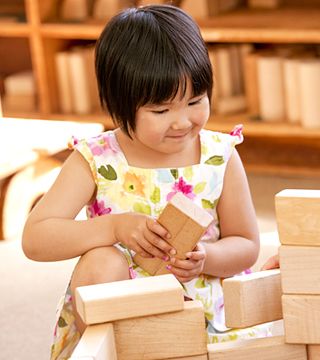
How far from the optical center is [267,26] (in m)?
2.57

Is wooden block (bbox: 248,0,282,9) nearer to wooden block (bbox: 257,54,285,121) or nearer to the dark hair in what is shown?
wooden block (bbox: 257,54,285,121)


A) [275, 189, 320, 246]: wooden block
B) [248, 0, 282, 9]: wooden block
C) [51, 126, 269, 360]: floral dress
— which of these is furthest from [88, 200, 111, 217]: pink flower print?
[248, 0, 282, 9]: wooden block

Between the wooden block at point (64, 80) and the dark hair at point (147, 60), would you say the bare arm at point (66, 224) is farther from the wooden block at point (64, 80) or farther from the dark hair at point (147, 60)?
the wooden block at point (64, 80)

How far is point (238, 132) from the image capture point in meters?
1.43

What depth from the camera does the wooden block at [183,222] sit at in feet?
3.33

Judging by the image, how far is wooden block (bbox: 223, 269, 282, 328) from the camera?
1.01 metres

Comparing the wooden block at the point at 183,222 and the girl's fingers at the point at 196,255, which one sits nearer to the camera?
A: the wooden block at the point at 183,222

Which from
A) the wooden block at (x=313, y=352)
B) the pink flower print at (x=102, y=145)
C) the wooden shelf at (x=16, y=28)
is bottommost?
the wooden block at (x=313, y=352)

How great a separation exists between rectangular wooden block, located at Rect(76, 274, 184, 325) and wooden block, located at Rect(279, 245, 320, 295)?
11cm

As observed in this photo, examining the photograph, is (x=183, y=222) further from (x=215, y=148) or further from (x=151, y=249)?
(x=215, y=148)

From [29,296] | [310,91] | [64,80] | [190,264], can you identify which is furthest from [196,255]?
[64,80]

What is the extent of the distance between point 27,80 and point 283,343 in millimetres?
Result: 2218

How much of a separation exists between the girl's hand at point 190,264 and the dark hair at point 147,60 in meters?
0.20

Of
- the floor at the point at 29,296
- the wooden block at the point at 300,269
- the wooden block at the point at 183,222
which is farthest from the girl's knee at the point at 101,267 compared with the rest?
the floor at the point at 29,296
